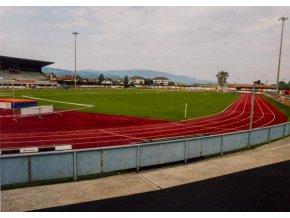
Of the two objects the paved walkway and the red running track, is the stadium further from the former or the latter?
the paved walkway

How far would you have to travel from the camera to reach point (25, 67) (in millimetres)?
117938

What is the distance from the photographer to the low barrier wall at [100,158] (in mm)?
9530

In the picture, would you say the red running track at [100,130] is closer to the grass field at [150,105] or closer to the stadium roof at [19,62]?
the grass field at [150,105]

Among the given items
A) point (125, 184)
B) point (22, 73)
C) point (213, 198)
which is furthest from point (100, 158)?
point (22, 73)

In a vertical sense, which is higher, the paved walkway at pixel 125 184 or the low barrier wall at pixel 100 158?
the low barrier wall at pixel 100 158

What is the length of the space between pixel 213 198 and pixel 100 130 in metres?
14.3

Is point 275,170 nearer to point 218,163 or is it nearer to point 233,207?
point 218,163

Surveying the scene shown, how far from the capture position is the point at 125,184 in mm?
10102

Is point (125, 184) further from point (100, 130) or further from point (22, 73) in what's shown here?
point (22, 73)

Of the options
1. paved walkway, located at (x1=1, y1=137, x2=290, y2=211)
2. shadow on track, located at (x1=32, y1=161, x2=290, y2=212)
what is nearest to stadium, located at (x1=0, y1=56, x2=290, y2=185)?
paved walkway, located at (x1=1, y1=137, x2=290, y2=211)

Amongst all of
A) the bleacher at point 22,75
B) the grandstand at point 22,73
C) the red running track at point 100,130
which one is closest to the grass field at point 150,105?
the red running track at point 100,130

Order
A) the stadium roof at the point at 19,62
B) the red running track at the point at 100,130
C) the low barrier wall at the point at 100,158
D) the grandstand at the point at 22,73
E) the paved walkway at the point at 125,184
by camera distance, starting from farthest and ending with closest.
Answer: the grandstand at the point at 22,73, the stadium roof at the point at 19,62, the red running track at the point at 100,130, the low barrier wall at the point at 100,158, the paved walkway at the point at 125,184

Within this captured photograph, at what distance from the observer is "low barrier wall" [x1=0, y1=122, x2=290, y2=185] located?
9530 mm

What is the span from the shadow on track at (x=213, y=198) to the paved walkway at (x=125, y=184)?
429 mm
